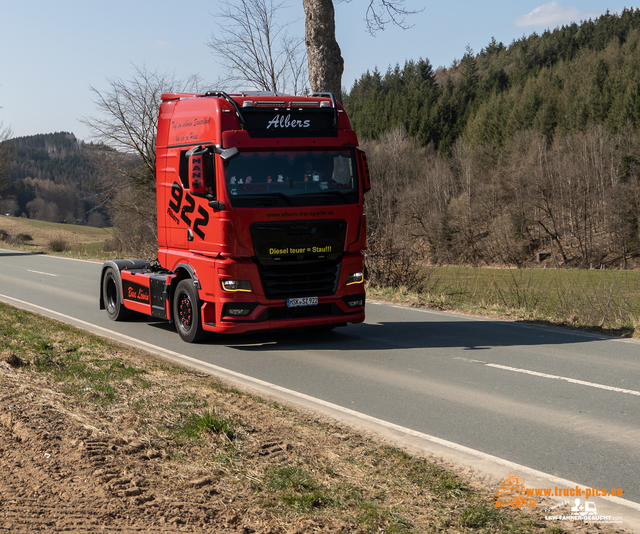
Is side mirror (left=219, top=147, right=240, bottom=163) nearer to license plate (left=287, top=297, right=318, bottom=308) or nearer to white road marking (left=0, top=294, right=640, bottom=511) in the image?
license plate (left=287, top=297, right=318, bottom=308)

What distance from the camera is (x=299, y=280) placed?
9836mm

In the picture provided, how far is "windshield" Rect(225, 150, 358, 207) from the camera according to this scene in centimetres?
944

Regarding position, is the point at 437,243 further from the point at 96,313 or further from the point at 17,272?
the point at 96,313

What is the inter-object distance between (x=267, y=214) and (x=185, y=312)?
2.28 m

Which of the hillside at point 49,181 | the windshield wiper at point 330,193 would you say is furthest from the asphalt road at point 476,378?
the hillside at point 49,181

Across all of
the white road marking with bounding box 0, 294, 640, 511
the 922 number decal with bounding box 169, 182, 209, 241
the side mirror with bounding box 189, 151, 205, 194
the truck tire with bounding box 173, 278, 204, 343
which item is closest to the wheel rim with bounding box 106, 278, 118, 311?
the white road marking with bounding box 0, 294, 640, 511

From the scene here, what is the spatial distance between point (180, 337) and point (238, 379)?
3069mm

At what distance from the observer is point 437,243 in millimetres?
57562

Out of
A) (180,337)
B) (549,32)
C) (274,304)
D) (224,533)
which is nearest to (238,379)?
(274,304)

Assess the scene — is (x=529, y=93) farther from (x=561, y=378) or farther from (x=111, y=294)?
(x=561, y=378)

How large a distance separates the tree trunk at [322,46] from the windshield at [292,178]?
7.43 m

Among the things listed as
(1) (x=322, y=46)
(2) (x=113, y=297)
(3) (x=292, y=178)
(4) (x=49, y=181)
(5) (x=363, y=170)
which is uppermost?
(4) (x=49, y=181)

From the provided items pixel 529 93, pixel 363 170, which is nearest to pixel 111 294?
pixel 363 170

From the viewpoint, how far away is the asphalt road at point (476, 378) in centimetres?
544
